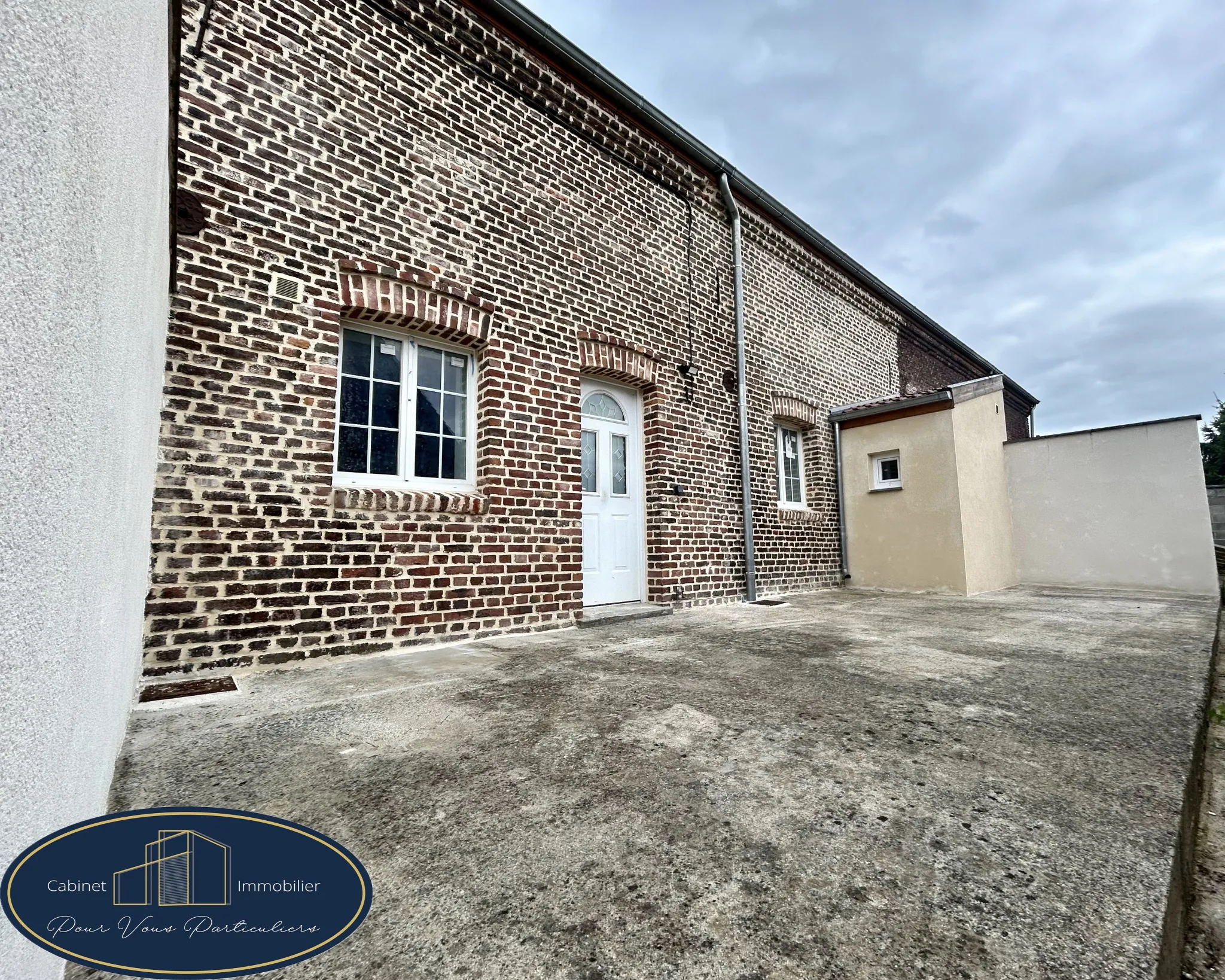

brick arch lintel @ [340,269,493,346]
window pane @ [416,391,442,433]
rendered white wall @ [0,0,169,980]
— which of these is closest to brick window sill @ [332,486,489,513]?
window pane @ [416,391,442,433]

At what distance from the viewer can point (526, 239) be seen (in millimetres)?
4848

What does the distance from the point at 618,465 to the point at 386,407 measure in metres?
2.45

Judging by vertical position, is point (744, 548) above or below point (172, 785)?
above

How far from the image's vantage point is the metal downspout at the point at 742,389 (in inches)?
256

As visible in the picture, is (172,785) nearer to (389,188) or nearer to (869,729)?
(869,729)

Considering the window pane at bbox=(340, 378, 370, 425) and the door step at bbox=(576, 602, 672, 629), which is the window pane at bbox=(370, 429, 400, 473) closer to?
the window pane at bbox=(340, 378, 370, 425)

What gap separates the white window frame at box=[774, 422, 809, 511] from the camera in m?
7.50

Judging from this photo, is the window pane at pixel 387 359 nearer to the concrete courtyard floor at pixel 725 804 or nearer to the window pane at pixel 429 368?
the window pane at pixel 429 368

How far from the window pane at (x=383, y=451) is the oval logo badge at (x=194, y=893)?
3.39 metres

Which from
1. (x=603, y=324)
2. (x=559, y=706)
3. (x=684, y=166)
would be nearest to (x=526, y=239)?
(x=603, y=324)

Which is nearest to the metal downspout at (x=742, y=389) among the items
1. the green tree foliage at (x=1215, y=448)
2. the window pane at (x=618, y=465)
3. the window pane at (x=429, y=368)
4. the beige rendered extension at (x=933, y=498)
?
the window pane at (x=618, y=465)

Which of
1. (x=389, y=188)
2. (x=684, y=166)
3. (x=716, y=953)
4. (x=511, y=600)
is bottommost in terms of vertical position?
(x=716, y=953)

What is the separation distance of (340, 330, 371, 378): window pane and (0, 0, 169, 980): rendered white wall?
2688mm

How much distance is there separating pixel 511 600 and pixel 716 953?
3.53 m
